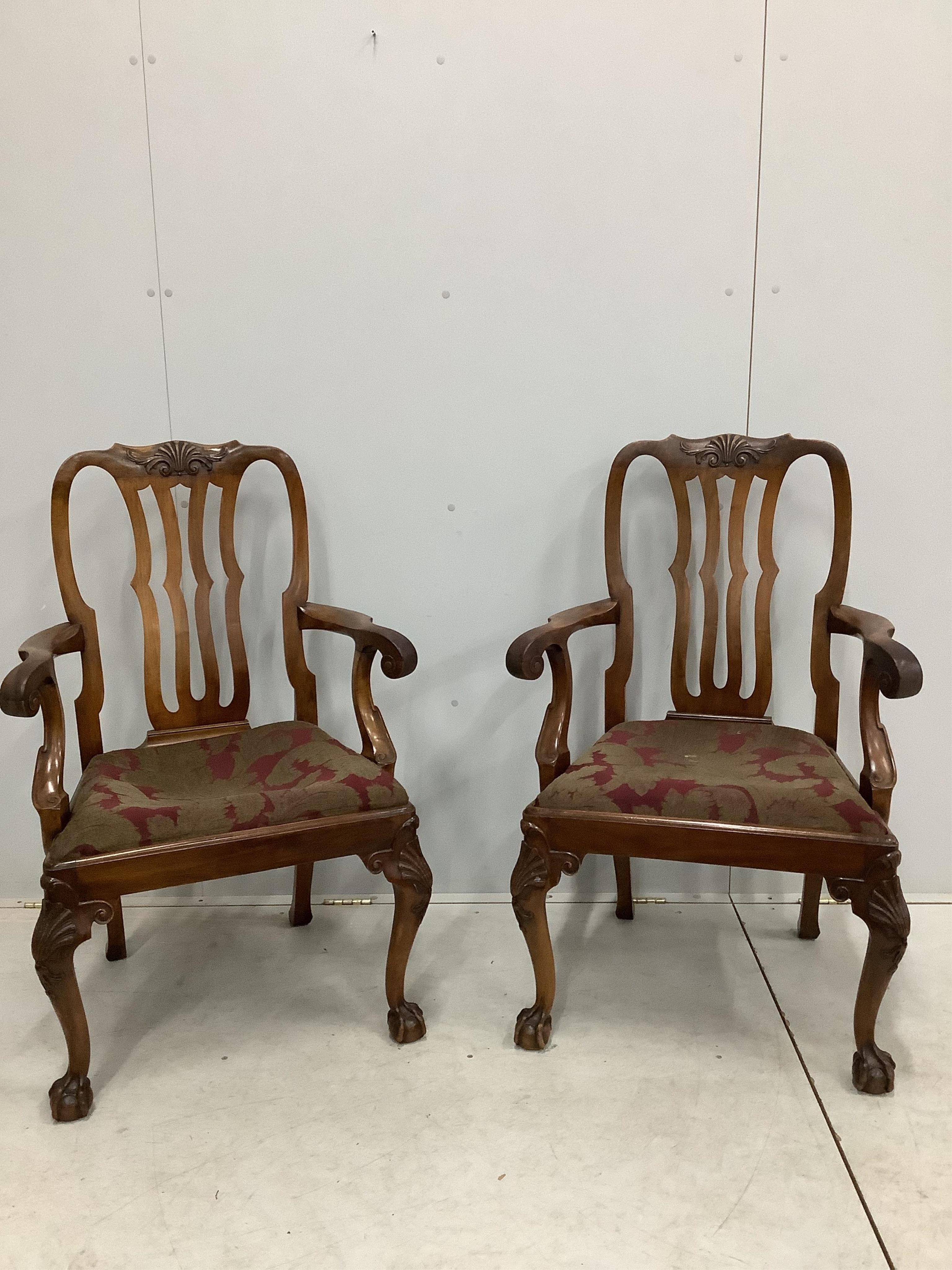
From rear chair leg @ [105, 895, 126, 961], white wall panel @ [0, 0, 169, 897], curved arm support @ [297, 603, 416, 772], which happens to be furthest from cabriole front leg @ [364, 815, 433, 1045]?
white wall panel @ [0, 0, 169, 897]

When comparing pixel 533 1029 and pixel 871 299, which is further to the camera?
pixel 871 299

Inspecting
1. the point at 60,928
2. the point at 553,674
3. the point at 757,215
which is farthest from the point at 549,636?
the point at 757,215

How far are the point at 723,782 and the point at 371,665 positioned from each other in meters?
0.72

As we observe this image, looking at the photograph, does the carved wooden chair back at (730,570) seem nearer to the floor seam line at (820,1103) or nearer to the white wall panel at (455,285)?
the white wall panel at (455,285)

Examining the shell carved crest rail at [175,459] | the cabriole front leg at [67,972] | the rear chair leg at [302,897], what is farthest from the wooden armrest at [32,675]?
the rear chair leg at [302,897]

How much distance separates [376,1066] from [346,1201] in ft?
1.01

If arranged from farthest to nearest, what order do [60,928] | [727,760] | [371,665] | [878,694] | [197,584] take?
[197,584] < [371,665] < [727,760] < [878,694] < [60,928]

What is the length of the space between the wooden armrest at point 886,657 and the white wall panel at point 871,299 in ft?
1.36

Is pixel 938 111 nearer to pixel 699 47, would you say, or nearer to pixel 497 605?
pixel 699 47

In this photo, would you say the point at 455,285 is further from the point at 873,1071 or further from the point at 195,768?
the point at 873,1071

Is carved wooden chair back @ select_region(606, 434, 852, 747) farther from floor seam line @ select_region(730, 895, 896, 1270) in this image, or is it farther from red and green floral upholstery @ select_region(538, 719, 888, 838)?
floor seam line @ select_region(730, 895, 896, 1270)

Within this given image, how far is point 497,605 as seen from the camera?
2.22 m

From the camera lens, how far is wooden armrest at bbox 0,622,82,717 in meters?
1.52

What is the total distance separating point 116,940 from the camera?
81.7 inches
